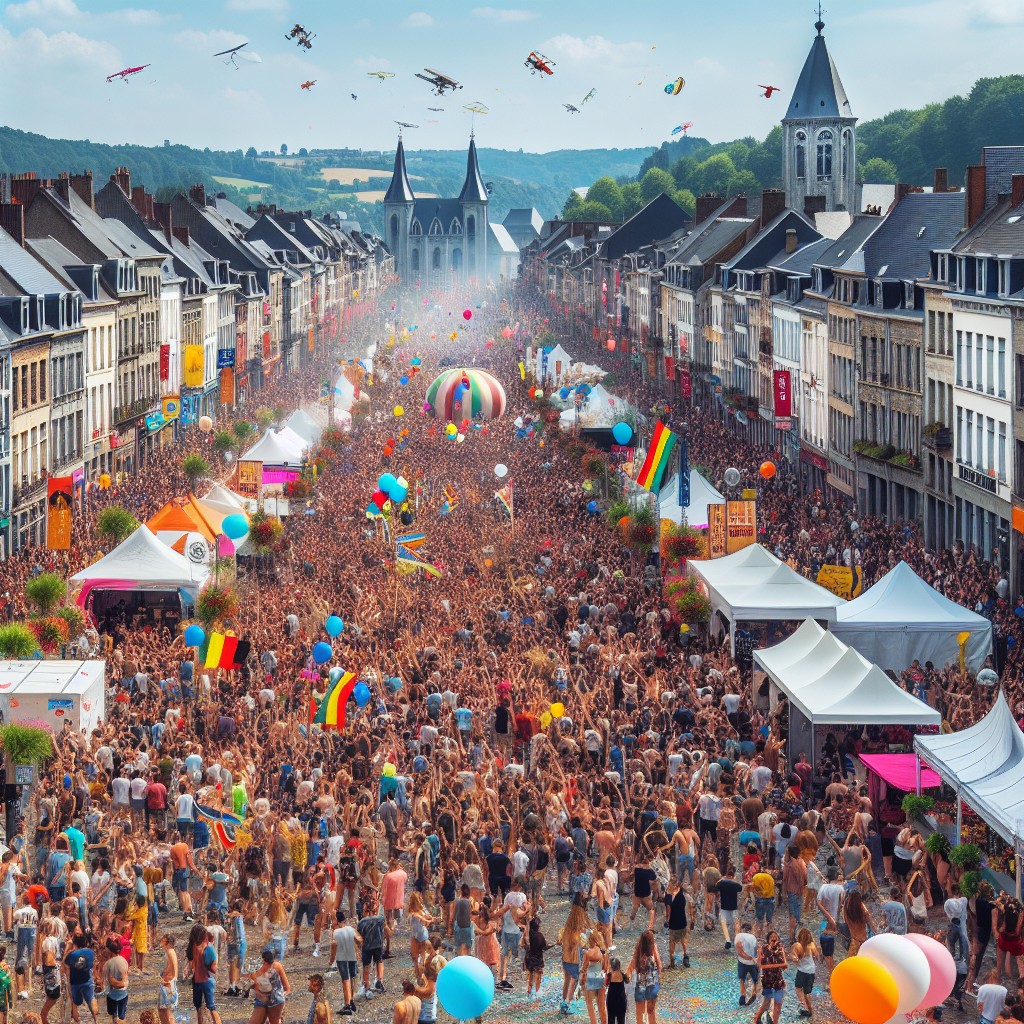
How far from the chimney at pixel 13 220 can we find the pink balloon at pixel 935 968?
1862 inches

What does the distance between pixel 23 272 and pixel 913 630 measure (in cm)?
3301

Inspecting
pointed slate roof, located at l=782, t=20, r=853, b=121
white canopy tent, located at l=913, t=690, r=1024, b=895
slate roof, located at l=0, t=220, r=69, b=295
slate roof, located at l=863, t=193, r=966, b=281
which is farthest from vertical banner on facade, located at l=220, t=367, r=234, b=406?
white canopy tent, located at l=913, t=690, r=1024, b=895

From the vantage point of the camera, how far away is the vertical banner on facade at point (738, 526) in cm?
3856

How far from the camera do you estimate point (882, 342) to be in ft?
191

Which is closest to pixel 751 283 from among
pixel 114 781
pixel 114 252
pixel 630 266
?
pixel 114 252

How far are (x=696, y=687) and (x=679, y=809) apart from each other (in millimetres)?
7635

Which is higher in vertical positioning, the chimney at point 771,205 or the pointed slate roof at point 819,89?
the pointed slate roof at point 819,89

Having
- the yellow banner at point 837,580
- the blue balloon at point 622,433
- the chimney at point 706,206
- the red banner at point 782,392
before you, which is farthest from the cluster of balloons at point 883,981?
the chimney at point 706,206

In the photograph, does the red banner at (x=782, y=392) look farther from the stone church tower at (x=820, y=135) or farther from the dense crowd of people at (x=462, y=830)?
the stone church tower at (x=820, y=135)

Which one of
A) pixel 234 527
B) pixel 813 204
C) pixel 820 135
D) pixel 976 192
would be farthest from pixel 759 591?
pixel 820 135

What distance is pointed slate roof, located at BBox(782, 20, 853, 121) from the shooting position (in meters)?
126

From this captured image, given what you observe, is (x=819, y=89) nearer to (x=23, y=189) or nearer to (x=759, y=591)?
(x=23, y=189)

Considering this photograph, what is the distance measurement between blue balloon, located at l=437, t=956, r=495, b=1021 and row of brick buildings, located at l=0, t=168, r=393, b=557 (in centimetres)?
3733

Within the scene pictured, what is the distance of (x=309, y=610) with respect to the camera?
36062 millimetres
